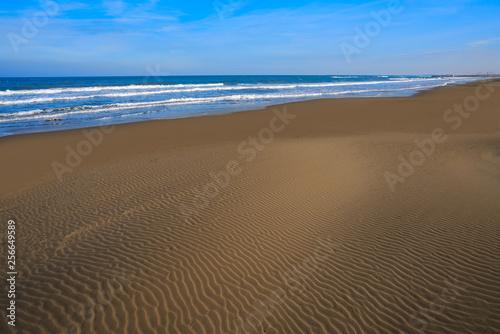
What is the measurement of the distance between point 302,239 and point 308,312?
2.12 meters

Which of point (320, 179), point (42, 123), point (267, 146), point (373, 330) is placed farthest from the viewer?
point (42, 123)

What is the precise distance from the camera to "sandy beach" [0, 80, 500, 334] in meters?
4.42

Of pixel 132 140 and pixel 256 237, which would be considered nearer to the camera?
pixel 256 237

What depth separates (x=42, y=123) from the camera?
19906 mm

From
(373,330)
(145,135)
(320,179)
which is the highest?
(145,135)

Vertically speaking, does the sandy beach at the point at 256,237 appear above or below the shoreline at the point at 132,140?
below

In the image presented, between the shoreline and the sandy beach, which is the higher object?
the shoreline

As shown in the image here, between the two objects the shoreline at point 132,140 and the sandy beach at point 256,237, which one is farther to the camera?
the shoreline at point 132,140

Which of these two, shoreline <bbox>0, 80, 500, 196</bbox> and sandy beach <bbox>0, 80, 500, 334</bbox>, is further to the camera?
shoreline <bbox>0, 80, 500, 196</bbox>

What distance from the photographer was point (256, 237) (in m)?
6.58

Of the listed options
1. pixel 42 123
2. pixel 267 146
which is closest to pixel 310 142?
pixel 267 146

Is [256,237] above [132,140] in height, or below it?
below

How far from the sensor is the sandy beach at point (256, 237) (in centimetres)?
442

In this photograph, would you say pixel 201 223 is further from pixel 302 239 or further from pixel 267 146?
pixel 267 146
